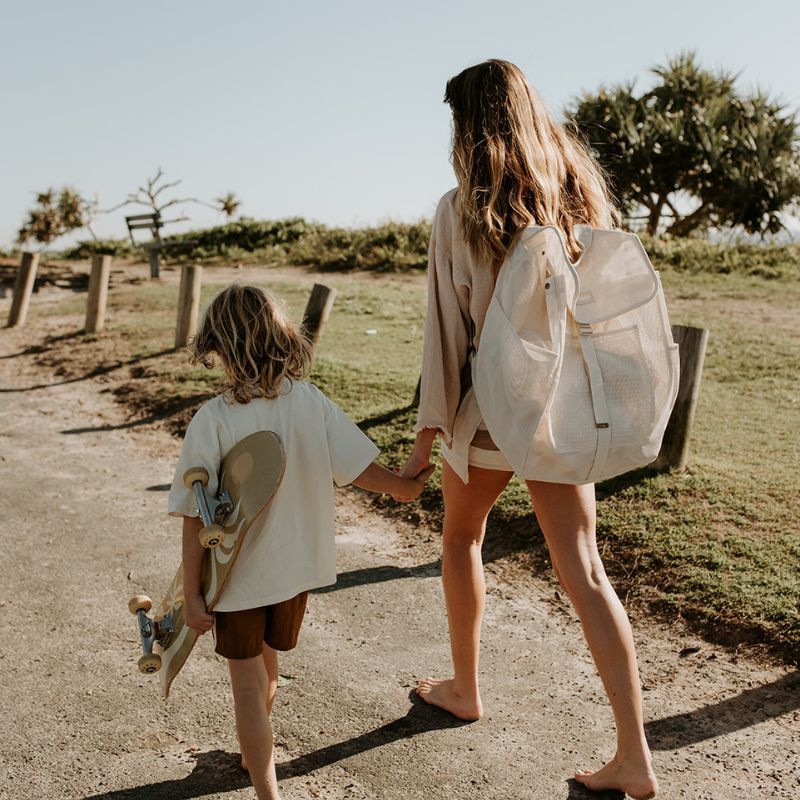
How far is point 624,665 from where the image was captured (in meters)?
2.68

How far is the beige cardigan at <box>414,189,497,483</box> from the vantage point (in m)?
2.73

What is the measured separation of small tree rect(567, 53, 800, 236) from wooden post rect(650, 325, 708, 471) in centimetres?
1465

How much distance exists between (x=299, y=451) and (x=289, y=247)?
52.1 feet

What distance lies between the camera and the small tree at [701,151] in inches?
776

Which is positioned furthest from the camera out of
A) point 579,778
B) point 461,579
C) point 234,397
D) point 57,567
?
point 57,567

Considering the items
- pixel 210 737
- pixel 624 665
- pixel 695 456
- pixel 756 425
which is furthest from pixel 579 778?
pixel 756 425

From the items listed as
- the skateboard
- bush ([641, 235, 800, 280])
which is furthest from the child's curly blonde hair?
bush ([641, 235, 800, 280])

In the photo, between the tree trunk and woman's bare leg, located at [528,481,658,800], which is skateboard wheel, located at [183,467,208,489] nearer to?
woman's bare leg, located at [528,481,658,800]

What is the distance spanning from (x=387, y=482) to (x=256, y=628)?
556 mm

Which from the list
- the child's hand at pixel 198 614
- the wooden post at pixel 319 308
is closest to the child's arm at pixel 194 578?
the child's hand at pixel 198 614

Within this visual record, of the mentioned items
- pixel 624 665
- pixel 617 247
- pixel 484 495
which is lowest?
Answer: pixel 624 665

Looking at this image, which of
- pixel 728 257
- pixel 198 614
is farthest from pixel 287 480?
pixel 728 257

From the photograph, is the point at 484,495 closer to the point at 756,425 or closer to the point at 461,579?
the point at 461,579

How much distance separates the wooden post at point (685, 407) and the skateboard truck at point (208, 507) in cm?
351
